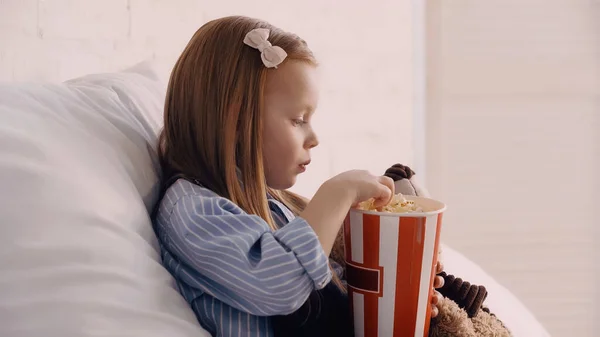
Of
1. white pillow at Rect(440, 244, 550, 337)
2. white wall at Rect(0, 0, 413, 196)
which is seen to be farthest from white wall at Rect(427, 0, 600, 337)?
white pillow at Rect(440, 244, 550, 337)

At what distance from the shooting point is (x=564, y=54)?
2.15 meters

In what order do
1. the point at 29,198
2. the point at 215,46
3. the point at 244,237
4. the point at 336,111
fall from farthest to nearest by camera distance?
the point at 336,111 → the point at 215,46 → the point at 244,237 → the point at 29,198

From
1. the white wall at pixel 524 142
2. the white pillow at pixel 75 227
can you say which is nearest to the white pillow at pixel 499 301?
the white pillow at pixel 75 227

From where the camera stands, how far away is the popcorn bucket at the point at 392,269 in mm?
864

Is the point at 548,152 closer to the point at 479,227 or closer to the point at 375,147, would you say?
the point at 479,227

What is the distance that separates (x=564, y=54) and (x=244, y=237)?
1622 mm

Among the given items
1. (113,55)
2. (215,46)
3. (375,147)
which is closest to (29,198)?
(215,46)

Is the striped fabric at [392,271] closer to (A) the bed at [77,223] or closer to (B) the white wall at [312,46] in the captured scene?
(A) the bed at [77,223]

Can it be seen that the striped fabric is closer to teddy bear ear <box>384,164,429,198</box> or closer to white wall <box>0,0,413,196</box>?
teddy bear ear <box>384,164,429,198</box>

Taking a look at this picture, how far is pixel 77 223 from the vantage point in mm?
701

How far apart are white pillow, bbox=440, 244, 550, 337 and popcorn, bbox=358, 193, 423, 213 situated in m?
0.23

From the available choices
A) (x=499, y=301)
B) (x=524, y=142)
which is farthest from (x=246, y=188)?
(x=524, y=142)

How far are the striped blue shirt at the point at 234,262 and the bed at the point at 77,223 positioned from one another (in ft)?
0.12

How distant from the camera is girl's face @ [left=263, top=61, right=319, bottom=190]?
99 centimetres
